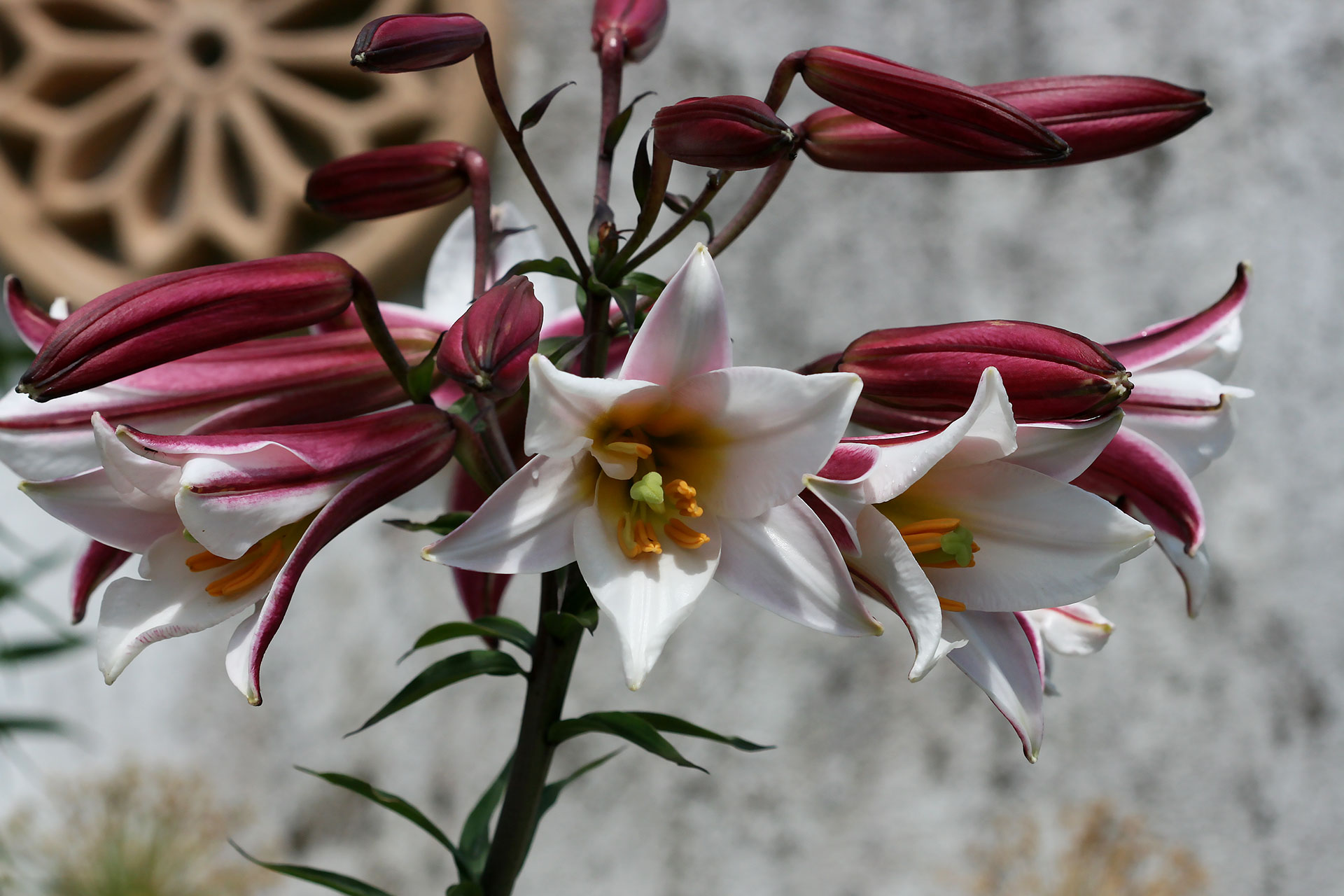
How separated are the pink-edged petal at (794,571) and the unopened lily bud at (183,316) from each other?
158 millimetres

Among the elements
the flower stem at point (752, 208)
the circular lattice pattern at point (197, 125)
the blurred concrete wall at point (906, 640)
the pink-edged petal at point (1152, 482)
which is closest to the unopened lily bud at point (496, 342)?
the flower stem at point (752, 208)

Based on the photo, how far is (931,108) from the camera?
32 centimetres

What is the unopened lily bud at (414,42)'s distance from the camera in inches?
12.8

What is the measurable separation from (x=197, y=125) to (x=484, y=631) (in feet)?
3.60

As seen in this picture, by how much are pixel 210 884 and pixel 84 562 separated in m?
0.97

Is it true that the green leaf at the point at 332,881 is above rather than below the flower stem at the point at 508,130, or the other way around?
below

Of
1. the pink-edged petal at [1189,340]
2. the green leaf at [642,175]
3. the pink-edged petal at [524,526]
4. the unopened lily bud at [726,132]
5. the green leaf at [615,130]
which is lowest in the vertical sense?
the pink-edged petal at [524,526]

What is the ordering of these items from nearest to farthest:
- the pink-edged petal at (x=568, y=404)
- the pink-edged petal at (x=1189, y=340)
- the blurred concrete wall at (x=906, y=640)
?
1. the pink-edged petal at (x=568, y=404)
2. the pink-edged petal at (x=1189, y=340)
3. the blurred concrete wall at (x=906, y=640)

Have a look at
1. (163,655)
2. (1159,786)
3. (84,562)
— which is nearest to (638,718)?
(84,562)

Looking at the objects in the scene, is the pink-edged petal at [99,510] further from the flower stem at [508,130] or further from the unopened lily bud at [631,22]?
the unopened lily bud at [631,22]

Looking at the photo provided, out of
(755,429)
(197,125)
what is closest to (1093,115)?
(755,429)

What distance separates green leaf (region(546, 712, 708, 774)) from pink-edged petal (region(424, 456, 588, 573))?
91mm

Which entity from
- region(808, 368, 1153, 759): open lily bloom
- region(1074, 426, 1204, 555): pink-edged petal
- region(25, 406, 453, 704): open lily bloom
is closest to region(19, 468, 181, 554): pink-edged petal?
region(25, 406, 453, 704): open lily bloom

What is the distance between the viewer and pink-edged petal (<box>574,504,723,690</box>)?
0.27 m
